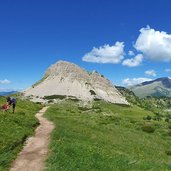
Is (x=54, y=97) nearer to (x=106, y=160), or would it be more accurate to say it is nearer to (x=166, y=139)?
(x=166, y=139)

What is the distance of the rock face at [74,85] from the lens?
165m

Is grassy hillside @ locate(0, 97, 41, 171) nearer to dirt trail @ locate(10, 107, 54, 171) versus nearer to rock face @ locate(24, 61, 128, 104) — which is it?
dirt trail @ locate(10, 107, 54, 171)

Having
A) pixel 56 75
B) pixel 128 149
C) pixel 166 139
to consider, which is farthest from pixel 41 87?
pixel 128 149

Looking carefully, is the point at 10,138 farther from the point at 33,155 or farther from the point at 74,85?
the point at 74,85

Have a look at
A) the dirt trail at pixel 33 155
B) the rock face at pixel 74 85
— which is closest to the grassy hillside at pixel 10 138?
the dirt trail at pixel 33 155

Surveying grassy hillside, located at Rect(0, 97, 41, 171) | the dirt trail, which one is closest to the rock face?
grassy hillside, located at Rect(0, 97, 41, 171)

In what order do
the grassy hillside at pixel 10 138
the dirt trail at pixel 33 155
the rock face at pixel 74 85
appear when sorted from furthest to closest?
the rock face at pixel 74 85 → the grassy hillside at pixel 10 138 → the dirt trail at pixel 33 155

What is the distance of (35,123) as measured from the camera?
156ft

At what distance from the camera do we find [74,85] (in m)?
174

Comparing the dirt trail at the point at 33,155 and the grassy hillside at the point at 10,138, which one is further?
the grassy hillside at the point at 10,138

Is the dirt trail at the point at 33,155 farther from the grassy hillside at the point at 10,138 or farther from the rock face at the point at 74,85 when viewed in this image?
the rock face at the point at 74,85

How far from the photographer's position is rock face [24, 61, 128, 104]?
16488 centimetres

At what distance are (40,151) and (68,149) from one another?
273 centimetres

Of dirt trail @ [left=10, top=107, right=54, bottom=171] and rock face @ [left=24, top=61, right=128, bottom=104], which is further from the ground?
rock face @ [left=24, top=61, right=128, bottom=104]
